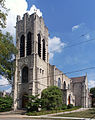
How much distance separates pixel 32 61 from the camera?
36.2 m

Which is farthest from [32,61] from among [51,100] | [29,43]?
[51,100]

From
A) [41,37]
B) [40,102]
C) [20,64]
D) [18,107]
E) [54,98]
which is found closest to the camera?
[40,102]

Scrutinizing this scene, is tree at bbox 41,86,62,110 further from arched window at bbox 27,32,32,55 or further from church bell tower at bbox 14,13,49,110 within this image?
arched window at bbox 27,32,32,55

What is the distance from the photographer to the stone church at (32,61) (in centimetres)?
3553

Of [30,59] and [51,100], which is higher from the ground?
[30,59]

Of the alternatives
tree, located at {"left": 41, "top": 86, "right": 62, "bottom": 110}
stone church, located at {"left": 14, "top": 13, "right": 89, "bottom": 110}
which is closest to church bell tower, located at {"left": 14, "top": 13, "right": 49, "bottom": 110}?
stone church, located at {"left": 14, "top": 13, "right": 89, "bottom": 110}

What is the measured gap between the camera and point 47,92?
108 feet

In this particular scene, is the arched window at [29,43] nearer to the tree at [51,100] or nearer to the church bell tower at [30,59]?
the church bell tower at [30,59]

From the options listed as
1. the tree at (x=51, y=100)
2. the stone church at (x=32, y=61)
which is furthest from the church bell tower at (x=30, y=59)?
the tree at (x=51, y=100)

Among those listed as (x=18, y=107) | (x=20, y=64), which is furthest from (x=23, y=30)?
(x=18, y=107)

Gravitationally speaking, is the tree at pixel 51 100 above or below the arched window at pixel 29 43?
below

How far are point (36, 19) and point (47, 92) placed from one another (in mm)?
17783

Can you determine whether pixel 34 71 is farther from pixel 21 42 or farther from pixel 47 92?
pixel 21 42

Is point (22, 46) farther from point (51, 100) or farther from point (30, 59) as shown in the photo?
point (51, 100)
